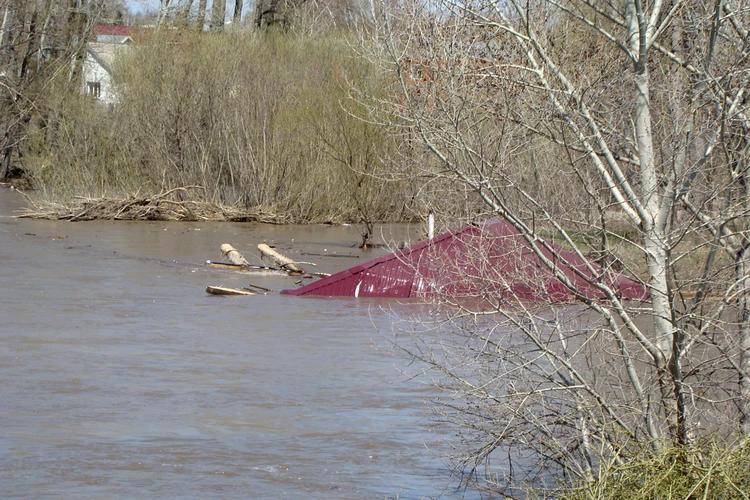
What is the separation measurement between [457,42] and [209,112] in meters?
21.2

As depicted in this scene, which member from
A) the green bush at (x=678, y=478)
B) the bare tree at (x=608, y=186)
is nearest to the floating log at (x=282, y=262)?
the bare tree at (x=608, y=186)

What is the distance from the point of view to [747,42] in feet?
17.3

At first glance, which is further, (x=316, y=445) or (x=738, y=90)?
(x=316, y=445)

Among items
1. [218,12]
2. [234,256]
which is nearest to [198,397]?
[234,256]

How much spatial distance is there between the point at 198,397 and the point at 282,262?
8.27 m

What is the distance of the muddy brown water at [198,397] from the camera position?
6.24 meters

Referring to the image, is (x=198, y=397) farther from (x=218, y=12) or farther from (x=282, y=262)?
(x=218, y=12)

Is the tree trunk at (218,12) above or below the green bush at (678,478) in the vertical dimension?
above

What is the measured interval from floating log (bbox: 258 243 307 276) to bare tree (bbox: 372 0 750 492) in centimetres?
1011

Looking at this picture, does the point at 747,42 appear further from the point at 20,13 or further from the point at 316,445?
the point at 20,13

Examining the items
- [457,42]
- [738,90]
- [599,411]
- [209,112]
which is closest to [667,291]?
[599,411]

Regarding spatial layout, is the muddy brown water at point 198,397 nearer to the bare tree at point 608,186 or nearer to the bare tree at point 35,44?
the bare tree at point 608,186

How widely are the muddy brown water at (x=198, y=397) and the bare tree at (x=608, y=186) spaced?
1084 mm

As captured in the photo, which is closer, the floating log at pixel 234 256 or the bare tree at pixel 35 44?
the floating log at pixel 234 256
